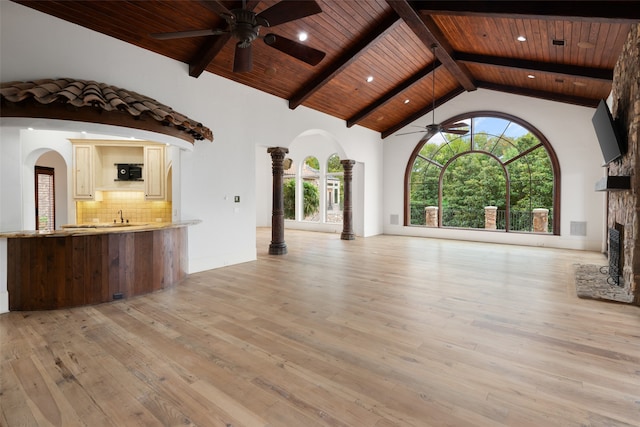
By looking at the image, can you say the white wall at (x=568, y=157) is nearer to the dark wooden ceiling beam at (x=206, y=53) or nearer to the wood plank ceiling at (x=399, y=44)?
the wood plank ceiling at (x=399, y=44)

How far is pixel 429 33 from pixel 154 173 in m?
5.43

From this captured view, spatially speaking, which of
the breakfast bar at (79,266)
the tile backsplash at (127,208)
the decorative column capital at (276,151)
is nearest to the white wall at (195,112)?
the decorative column capital at (276,151)

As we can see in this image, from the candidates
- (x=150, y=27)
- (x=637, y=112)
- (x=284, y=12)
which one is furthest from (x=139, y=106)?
(x=637, y=112)

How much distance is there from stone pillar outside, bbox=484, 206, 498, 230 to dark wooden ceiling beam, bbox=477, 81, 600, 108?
10.4ft

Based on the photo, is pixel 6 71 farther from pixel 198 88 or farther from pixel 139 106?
pixel 198 88

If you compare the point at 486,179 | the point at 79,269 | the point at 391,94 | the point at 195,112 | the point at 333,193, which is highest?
the point at 391,94

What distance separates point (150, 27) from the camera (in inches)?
178

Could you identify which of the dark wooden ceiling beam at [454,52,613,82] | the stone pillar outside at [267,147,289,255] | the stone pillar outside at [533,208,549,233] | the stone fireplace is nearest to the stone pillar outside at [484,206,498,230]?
the stone pillar outside at [533,208,549,233]

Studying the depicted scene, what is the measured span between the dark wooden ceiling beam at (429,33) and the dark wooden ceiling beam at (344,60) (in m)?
0.26

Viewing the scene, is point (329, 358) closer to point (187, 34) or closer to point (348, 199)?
point (187, 34)

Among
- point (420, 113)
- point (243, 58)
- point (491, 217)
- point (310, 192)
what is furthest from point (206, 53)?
point (491, 217)

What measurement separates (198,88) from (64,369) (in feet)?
14.8

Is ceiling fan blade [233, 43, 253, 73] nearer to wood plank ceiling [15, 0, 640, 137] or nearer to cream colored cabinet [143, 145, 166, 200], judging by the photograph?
wood plank ceiling [15, 0, 640, 137]

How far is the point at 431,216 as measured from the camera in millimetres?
10469
